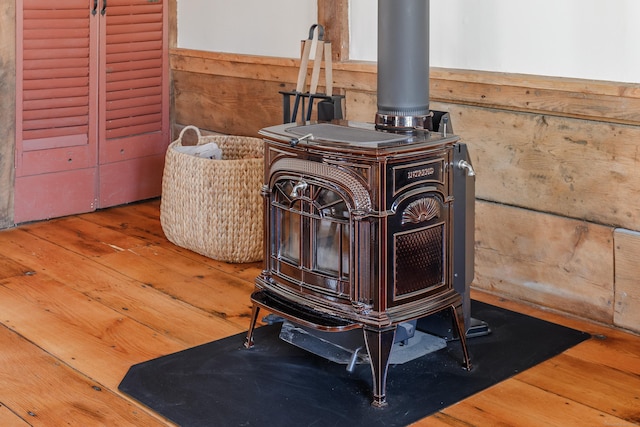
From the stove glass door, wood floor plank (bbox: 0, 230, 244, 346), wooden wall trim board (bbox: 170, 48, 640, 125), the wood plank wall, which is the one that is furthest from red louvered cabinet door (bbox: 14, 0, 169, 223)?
the stove glass door

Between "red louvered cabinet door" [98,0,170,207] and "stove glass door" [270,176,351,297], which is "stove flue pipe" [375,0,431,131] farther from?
"red louvered cabinet door" [98,0,170,207]

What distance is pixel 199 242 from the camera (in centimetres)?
348

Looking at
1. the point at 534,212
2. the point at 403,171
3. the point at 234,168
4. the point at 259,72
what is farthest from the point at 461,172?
the point at 259,72

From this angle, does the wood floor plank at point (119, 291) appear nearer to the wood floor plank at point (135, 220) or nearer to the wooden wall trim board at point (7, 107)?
the wooden wall trim board at point (7, 107)

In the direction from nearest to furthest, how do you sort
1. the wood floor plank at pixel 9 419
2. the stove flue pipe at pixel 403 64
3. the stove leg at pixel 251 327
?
1. the wood floor plank at pixel 9 419
2. the stove flue pipe at pixel 403 64
3. the stove leg at pixel 251 327

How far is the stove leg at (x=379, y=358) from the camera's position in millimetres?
2309

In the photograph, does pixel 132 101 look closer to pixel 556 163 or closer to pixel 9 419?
pixel 556 163

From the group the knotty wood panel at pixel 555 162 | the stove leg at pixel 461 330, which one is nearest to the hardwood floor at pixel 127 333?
the stove leg at pixel 461 330

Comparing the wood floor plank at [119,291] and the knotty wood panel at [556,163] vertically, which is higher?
the knotty wood panel at [556,163]

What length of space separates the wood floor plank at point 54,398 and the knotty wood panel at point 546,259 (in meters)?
1.33

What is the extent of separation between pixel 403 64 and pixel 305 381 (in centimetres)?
89

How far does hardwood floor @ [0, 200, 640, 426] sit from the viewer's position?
2.28m

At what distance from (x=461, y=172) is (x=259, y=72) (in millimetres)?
1487

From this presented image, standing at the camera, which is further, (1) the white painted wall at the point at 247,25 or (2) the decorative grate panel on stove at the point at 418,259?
(1) the white painted wall at the point at 247,25
